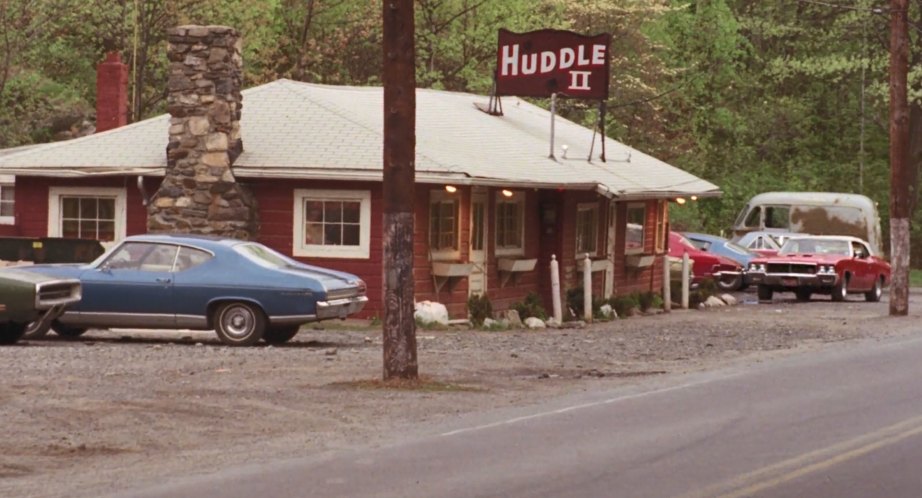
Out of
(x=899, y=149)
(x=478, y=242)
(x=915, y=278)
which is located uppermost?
(x=899, y=149)

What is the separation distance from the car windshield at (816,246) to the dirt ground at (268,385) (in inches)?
518

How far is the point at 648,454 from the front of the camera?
561 inches

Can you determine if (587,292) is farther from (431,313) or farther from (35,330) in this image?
(35,330)

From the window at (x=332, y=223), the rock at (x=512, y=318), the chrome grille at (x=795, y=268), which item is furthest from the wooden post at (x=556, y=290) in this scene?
the chrome grille at (x=795, y=268)

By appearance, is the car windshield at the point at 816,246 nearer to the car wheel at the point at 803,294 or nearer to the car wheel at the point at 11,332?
the car wheel at the point at 803,294

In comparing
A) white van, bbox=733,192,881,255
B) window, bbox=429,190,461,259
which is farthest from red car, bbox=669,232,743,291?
window, bbox=429,190,461,259

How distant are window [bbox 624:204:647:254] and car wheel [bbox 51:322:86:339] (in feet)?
57.2

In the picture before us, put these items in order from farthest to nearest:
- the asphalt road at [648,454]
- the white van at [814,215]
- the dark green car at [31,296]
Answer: the white van at [814,215] → the dark green car at [31,296] → the asphalt road at [648,454]

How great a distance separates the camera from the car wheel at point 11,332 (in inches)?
974

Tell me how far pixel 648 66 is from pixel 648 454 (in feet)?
170

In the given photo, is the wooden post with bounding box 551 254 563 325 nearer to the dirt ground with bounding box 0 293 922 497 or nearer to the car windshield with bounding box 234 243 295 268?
the dirt ground with bounding box 0 293 922 497

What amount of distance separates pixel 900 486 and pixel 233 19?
46.0m

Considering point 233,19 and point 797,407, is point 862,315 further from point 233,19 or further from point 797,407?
point 233,19

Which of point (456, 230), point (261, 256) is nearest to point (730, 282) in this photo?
point (456, 230)
